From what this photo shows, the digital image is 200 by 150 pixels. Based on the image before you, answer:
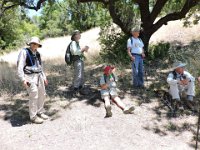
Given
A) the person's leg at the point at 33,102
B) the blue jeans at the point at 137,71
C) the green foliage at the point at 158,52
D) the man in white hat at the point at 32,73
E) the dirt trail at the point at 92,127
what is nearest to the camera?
the dirt trail at the point at 92,127

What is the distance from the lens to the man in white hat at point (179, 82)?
27.4 ft

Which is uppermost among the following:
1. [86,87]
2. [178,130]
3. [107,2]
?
[107,2]

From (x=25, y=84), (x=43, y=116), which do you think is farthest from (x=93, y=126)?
(x=25, y=84)

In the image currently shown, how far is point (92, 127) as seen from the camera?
7.71 meters

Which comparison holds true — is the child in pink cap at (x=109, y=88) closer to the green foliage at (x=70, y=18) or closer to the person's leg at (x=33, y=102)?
the person's leg at (x=33, y=102)

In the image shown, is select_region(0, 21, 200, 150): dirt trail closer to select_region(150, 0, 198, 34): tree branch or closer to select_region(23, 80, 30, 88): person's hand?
select_region(23, 80, 30, 88): person's hand

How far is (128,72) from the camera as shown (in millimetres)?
11555

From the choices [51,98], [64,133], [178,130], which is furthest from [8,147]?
[178,130]

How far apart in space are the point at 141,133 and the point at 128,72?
4227 mm

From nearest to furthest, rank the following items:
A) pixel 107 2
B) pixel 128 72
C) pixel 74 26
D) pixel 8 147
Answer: pixel 8 147 < pixel 128 72 < pixel 107 2 < pixel 74 26

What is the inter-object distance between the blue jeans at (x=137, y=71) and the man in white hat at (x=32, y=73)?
8.78 feet

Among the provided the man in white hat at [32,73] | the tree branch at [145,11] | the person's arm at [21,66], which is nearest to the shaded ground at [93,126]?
the man in white hat at [32,73]

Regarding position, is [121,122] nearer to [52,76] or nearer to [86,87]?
[86,87]

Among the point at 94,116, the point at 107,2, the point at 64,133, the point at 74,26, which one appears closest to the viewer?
the point at 64,133
